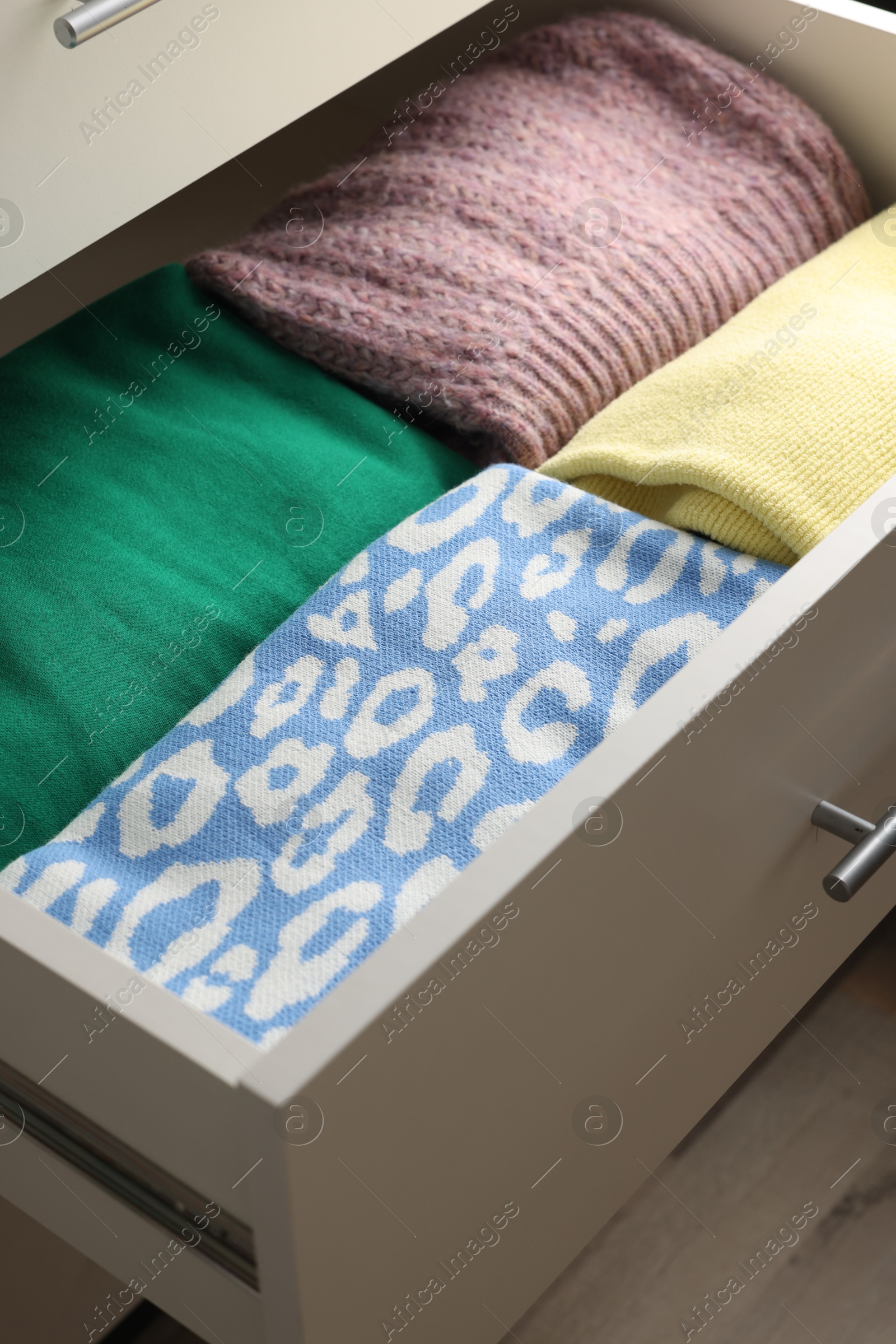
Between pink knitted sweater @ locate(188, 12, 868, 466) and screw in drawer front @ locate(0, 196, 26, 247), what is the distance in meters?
0.19

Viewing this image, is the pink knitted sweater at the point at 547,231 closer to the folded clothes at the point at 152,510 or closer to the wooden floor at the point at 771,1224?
the folded clothes at the point at 152,510

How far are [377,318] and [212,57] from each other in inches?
6.6

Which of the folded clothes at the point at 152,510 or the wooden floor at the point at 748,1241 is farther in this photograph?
the wooden floor at the point at 748,1241

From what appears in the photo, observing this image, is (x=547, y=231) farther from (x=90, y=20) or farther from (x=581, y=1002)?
(x=581, y=1002)

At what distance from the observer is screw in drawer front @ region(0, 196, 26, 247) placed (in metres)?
0.62

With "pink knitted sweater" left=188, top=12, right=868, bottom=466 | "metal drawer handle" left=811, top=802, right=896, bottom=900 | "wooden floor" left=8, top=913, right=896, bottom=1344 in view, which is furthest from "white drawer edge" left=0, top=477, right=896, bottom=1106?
"wooden floor" left=8, top=913, right=896, bottom=1344

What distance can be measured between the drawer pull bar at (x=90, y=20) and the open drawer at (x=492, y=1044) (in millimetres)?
381

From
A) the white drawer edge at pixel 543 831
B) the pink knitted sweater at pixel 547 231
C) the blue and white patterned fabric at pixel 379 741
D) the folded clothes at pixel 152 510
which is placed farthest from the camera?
the pink knitted sweater at pixel 547 231

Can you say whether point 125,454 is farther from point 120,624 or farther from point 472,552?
point 472,552

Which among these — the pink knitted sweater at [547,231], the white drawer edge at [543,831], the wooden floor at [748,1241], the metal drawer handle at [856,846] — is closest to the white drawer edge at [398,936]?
the white drawer edge at [543,831]

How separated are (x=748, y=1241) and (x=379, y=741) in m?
0.49

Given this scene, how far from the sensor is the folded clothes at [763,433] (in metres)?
0.66

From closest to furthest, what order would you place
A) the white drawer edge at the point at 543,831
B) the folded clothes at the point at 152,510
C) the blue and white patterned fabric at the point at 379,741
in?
the white drawer edge at the point at 543,831, the blue and white patterned fabric at the point at 379,741, the folded clothes at the point at 152,510

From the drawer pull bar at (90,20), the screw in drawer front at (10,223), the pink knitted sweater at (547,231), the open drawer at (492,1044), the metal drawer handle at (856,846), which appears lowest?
the metal drawer handle at (856,846)
